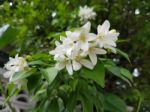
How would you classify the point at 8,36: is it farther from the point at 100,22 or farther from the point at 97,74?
the point at 100,22

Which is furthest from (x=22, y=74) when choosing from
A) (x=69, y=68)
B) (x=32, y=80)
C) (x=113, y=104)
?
(x=113, y=104)

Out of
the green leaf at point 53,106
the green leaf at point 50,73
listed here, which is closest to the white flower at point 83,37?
the green leaf at point 50,73

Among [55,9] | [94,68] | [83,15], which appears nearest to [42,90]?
[94,68]

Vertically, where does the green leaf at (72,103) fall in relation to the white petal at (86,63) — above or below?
below

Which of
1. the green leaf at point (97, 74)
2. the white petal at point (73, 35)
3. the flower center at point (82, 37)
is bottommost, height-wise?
the green leaf at point (97, 74)

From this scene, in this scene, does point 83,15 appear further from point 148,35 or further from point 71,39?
point 71,39

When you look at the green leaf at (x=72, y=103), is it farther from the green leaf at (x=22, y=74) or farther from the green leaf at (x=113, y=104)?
the green leaf at (x=113, y=104)
